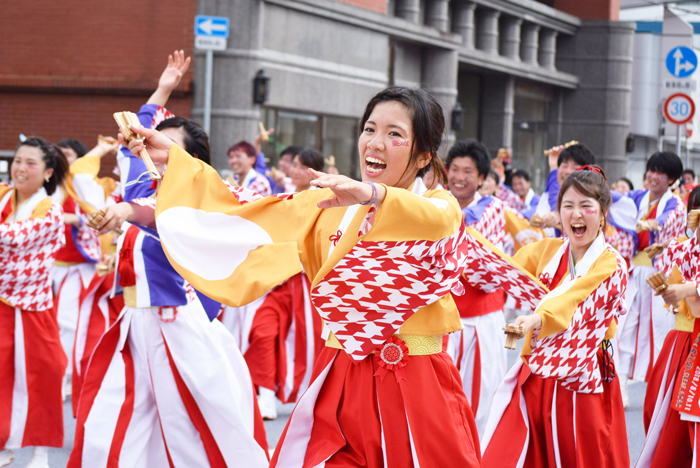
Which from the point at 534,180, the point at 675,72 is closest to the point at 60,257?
the point at 675,72

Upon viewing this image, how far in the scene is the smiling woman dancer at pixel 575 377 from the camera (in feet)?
12.7

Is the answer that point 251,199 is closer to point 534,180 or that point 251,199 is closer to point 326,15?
point 326,15

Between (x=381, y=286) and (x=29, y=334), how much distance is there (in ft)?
9.91

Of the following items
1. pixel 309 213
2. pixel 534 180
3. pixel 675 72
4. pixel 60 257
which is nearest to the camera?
pixel 309 213

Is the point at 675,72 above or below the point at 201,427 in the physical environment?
above

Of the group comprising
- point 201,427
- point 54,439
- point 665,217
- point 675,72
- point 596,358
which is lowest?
point 54,439

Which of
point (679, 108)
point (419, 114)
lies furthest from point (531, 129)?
point (419, 114)

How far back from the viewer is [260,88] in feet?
41.2

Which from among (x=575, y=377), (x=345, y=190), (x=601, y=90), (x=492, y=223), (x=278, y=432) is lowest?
(x=278, y=432)

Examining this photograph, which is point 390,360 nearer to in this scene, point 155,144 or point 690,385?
point 155,144

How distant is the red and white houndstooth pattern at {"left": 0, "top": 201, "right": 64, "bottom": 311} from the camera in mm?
4875

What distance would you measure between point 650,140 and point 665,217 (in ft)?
65.6

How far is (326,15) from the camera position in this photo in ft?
44.7

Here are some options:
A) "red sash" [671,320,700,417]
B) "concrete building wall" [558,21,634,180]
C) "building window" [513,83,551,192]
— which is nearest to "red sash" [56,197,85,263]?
"red sash" [671,320,700,417]
